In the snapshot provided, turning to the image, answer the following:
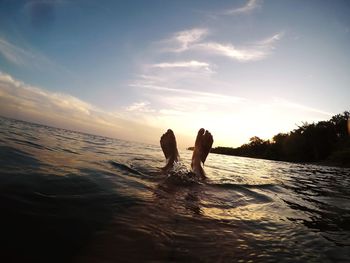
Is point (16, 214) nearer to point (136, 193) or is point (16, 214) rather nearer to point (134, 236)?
point (134, 236)

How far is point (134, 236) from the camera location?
5.73ft

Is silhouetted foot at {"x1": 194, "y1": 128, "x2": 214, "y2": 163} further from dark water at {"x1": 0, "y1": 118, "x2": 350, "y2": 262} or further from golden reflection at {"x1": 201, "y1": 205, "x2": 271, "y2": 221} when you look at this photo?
golden reflection at {"x1": 201, "y1": 205, "x2": 271, "y2": 221}

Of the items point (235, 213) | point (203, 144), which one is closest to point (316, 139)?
point (203, 144)

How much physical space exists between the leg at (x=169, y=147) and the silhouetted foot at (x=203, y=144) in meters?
0.55

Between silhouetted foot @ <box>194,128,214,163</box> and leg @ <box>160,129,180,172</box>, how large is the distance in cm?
55

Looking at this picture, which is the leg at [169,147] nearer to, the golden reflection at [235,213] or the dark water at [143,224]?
the dark water at [143,224]

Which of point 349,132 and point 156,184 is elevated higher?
point 349,132

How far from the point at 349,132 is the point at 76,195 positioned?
3936cm

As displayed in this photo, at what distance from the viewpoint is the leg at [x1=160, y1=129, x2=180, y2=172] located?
19.6 ft

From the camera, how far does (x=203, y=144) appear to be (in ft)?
20.6

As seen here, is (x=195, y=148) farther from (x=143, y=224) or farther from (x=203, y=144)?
(x=143, y=224)

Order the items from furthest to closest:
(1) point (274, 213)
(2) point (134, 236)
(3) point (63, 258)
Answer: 1. (1) point (274, 213)
2. (2) point (134, 236)
3. (3) point (63, 258)

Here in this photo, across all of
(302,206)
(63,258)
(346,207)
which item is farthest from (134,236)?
(346,207)

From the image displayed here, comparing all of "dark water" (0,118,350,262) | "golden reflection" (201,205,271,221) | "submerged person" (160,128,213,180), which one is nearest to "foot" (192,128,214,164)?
"submerged person" (160,128,213,180)
